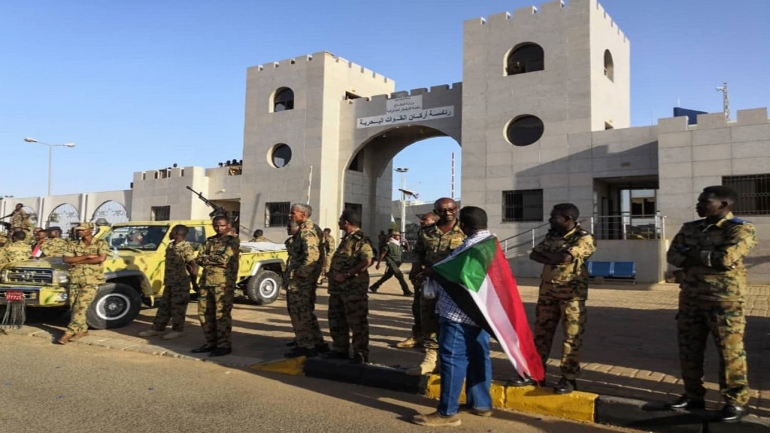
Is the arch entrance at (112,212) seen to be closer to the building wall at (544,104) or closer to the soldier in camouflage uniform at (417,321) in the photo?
the building wall at (544,104)

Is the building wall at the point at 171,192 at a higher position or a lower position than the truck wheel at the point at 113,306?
higher

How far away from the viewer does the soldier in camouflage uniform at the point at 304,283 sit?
5.81 metres

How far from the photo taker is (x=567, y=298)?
4254mm

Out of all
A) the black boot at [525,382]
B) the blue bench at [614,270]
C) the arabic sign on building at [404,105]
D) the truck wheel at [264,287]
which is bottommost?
the black boot at [525,382]

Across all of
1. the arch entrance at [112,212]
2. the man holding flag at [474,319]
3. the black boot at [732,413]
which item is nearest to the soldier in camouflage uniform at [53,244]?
the man holding flag at [474,319]

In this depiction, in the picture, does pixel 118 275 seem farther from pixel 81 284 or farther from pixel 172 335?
pixel 172 335

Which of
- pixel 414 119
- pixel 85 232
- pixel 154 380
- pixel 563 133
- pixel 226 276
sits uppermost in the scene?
pixel 414 119

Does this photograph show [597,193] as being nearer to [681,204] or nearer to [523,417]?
[681,204]

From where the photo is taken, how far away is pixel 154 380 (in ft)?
16.8

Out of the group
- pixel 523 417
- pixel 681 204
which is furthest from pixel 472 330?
pixel 681 204

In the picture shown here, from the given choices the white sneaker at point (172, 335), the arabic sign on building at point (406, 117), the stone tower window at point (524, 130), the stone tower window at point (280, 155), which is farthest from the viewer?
the stone tower window at point (280, 155)

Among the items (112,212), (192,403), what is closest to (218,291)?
(192,403)

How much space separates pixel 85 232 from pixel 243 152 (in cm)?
1941

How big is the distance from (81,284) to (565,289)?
607 cm
